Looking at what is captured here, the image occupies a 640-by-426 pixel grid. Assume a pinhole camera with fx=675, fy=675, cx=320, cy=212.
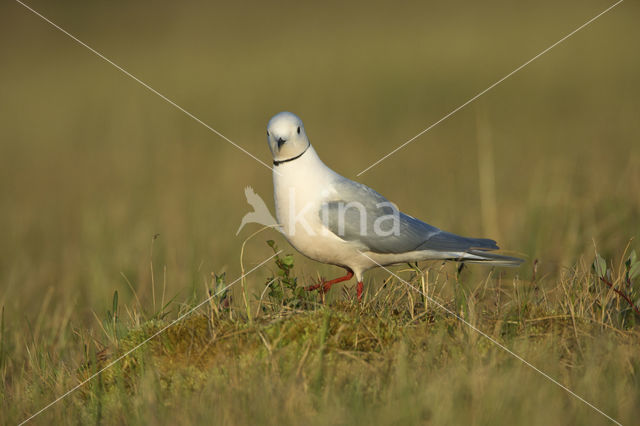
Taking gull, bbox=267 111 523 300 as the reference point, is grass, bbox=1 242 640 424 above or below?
below

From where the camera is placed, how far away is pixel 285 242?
26.8 feet

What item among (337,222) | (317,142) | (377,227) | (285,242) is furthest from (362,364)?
(317,142)

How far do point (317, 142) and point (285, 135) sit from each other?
9066 mm

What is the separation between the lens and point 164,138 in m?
14.3

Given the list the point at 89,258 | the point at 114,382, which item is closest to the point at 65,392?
the point at 114,382

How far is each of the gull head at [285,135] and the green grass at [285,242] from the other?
2.52ft

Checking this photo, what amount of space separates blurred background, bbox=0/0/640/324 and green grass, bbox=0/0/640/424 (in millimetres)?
60

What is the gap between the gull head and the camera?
398cm

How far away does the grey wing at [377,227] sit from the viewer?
4020mm

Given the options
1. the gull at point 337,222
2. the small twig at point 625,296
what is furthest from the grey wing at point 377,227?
the small twig at point 625,296
